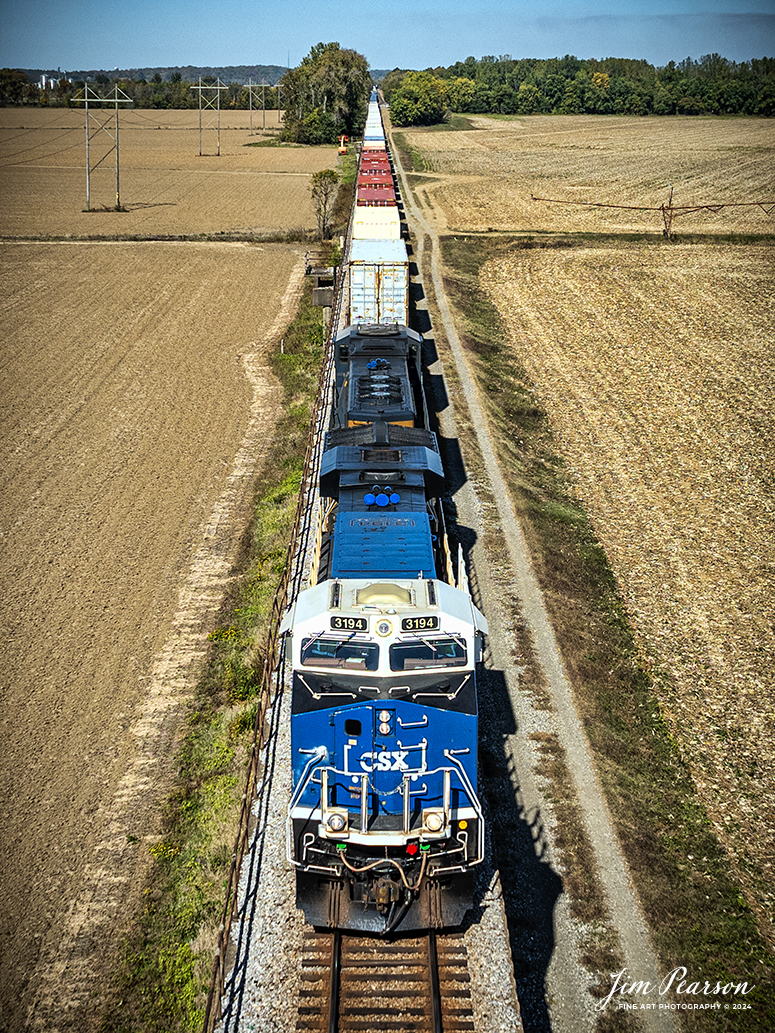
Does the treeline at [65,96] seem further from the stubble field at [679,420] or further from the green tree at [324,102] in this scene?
the stubble field at [679,420]

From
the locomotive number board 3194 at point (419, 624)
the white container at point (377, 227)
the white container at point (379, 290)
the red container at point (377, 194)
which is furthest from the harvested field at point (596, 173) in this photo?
the locomotive number board 3194 at point (419, 624)

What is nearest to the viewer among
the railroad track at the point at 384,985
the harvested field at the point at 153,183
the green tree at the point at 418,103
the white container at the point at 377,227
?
the railroad track at the point at 384,985

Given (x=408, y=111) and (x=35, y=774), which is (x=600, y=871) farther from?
(x=408, y=111)

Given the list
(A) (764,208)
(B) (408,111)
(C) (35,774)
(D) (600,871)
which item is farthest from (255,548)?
(B) (408,111)

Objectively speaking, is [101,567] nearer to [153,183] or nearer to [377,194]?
[377,194]

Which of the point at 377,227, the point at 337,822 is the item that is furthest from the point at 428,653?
the point at 377,227

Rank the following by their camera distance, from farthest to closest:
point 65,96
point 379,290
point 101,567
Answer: point 65,96 < point 379,290 < point 101,567

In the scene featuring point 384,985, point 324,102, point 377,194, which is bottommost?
point 384,985
